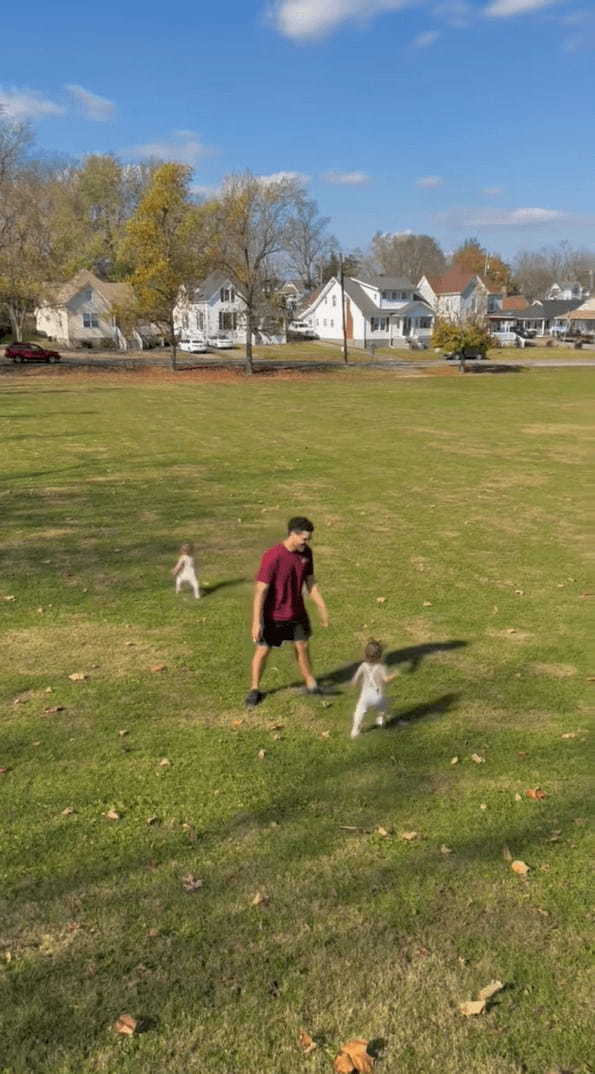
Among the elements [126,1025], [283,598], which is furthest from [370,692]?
[126,1025]

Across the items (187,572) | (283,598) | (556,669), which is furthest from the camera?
(187,572)

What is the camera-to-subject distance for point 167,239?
50906mm

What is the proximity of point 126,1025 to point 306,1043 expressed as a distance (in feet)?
2.91

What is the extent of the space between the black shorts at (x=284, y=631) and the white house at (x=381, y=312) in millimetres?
78238

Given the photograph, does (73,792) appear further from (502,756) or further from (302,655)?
(502,756)

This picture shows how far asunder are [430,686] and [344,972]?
3.85m

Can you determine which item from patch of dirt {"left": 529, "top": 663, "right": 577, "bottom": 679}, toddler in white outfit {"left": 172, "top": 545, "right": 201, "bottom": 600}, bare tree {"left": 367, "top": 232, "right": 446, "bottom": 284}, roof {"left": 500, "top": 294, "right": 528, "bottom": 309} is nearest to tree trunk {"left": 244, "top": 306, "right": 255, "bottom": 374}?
toddler in white outfit {"left": 172, "top": 545, "right": 201, "bottom": 600}

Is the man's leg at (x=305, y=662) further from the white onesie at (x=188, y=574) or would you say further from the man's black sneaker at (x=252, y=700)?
the white onesie at (x=188, y=574)

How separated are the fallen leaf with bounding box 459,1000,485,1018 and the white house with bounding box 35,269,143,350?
73.6 meters

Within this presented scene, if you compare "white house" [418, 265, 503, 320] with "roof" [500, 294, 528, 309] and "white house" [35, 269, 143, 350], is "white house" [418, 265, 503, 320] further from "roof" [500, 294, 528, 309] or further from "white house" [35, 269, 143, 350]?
"white house" [35, 269, 143, 350]

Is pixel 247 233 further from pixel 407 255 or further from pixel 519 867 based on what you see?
pixel 407 255

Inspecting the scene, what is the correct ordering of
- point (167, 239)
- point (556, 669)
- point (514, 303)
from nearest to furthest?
point (556, 669), point (167, 239), point (514, 303)

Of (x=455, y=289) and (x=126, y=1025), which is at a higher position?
(x=455, y=289)

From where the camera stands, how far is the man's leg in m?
7.42
